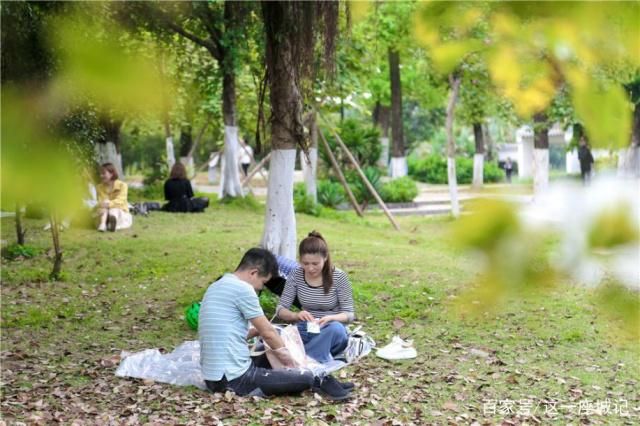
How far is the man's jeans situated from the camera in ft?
16.1

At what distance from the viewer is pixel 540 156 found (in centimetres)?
84

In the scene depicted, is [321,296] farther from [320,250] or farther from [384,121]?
[384,121]

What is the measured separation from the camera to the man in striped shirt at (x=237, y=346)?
4.92m

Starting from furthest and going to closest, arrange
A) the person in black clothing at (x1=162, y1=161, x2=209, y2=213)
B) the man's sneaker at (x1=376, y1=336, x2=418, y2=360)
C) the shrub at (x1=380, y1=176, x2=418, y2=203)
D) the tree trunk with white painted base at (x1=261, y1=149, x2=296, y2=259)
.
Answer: the shrub at (x1=380, y1=176, x2=418, y2=203) < the person in black clothing at (x1=162, y1=161, x2=209, y2=213) < the tree trunk with white painted base at (x1=261, y1=149, x2=296, y2=259) < the man's sneaker at (x1=376, y1=336, x2=418, y2=360)

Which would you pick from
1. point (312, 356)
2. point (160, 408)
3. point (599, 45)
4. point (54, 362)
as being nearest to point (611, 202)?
point (599, 45)

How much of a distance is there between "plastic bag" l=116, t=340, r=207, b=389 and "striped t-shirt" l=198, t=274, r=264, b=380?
0.23 meters

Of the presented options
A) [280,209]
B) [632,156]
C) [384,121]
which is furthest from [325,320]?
[384,121]

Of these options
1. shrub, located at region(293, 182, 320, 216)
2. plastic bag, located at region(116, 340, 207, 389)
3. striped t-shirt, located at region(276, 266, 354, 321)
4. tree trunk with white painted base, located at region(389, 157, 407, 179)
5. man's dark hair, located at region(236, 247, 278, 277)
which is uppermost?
tree trunk with white painted base, located at region(389, 157, 407, 179)

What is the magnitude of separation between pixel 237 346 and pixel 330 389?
58 cm

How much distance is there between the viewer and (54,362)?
5605mm

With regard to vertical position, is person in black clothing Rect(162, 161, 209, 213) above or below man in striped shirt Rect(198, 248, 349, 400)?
above

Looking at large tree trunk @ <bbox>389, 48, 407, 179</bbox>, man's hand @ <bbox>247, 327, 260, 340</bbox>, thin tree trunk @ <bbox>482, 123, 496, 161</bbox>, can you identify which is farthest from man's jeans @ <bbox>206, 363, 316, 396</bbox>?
large tree trunk @ <bbox>389, 48, 407, 179</bbox>

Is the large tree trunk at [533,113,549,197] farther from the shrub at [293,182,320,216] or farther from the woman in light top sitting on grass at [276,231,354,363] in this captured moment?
the shrub at [293,182,320,216]

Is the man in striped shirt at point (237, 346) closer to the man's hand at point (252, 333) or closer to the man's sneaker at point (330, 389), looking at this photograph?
the man's sneaker at point (330, 389)
